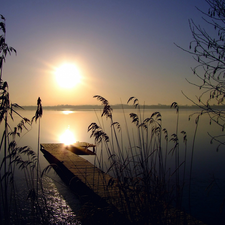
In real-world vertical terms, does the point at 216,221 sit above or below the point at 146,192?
below

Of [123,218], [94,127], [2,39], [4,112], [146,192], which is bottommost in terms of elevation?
[123,218]

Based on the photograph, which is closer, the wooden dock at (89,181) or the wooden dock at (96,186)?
the wooden dock at (96,186)

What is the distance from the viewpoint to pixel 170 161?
11648 mm

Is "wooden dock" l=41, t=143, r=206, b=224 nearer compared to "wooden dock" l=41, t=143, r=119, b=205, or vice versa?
"wooden dock" l=41, t=143, r=206, b=224

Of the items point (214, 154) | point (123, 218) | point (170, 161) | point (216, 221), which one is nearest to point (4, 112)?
point (123, 218)

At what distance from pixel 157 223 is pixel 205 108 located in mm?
1501

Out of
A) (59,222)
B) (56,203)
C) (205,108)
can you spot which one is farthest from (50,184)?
(205,108)

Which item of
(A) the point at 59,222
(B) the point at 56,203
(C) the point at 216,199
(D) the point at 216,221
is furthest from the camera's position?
(C) the point at 216,199

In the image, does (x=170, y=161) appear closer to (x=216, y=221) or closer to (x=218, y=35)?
(x=216, y=221)

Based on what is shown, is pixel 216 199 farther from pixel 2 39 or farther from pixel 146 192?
pixel 2 39

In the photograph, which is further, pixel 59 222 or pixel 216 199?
pixel 216 199

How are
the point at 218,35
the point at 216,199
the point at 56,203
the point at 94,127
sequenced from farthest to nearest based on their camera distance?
the point at 216,199
the point at 56,203
the point at 94,127
the point at 218,35

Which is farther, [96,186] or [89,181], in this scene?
[89,181]

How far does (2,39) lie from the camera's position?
8.54 feet
